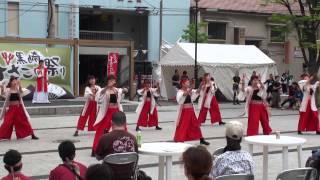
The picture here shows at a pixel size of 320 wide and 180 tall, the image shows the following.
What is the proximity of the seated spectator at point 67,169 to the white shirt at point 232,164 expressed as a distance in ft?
4.29

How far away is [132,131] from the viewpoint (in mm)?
16203

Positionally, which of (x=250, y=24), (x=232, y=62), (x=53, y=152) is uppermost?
(x=250, y=24)

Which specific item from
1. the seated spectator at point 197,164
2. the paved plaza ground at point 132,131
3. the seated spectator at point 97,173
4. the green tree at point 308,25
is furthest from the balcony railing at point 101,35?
the seated spectator at point 197,164

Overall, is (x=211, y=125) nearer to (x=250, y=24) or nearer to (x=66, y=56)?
(x=66, y=56)

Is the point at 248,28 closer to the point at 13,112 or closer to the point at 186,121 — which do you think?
the point at 186,121

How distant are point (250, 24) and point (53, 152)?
2983 centimetres

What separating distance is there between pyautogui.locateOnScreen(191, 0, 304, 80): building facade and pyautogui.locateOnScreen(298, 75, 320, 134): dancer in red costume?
887 inches

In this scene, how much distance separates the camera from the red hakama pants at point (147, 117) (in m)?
16.4

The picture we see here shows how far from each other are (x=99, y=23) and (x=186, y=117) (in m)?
26.4

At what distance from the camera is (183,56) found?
28.7 meters

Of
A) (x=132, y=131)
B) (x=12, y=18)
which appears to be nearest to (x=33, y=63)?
(x=12, y=18)

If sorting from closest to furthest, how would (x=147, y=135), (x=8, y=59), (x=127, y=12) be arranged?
(x=147, y=135), (x=8, y=59), (x=127, y=12)

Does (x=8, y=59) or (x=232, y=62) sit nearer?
(x=8, y=59)

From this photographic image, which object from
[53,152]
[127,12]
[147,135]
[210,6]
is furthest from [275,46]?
[53,152]
